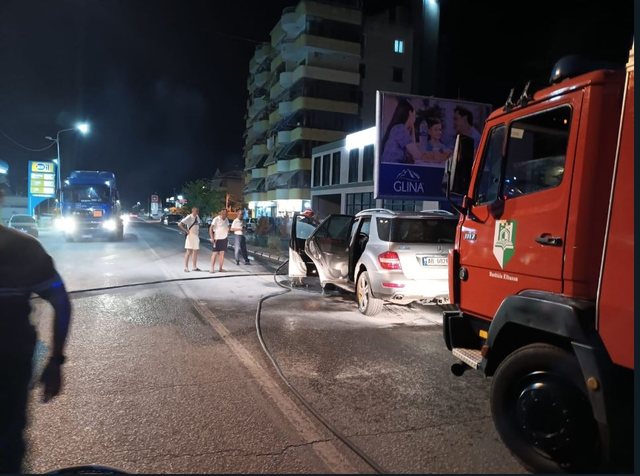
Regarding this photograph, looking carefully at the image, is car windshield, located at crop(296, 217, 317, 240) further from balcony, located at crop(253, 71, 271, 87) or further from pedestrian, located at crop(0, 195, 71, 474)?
balcony, located at crop(253, 71, 271, 87)

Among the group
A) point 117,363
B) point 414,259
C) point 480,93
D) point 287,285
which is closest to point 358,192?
point 480,93

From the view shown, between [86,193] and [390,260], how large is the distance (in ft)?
66.4

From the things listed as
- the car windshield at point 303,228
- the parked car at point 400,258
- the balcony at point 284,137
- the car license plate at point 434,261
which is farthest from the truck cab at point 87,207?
the balcony at point 284,137

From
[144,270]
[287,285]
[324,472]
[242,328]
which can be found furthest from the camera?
[144,270]

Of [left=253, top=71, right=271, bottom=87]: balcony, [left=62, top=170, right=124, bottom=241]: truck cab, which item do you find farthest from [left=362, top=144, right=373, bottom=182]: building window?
[left=253, top=71, right=271, bottom=87]: balcony

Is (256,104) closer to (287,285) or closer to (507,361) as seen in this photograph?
(287,285)

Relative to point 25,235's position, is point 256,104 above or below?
above

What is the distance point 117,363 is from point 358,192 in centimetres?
2929

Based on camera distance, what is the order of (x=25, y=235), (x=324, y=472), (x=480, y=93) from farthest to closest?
1. (x=480, y=93)
2. (x=324, y=472)
3. (x=25, y=235)

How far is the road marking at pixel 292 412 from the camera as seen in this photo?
3107mm

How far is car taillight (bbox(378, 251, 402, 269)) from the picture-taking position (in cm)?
699

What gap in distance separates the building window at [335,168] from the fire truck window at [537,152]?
33.8m

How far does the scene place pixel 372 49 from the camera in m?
49.0

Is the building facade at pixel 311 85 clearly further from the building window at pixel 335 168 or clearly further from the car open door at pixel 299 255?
the car open door at pixel 299 255
